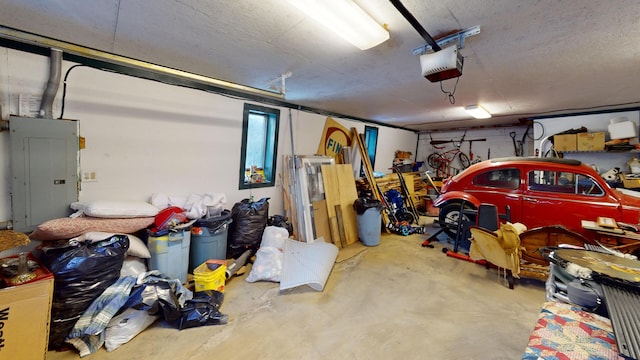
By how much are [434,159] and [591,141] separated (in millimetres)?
3671

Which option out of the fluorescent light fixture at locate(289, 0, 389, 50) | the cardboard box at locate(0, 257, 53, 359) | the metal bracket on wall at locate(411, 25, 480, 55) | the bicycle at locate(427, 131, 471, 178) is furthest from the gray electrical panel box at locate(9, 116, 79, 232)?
the bicycle at locate(427, 131, 471, 178)

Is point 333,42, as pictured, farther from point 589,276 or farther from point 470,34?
point 589,276

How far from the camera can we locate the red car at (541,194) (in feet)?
10.3

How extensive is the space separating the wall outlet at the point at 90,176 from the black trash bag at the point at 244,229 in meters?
1.46

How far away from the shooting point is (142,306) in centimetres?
197

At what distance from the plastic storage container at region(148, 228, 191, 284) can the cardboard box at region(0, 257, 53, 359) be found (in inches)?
32.6

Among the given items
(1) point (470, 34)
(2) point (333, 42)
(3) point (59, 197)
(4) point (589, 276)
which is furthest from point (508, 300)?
(3) point (59, 197)

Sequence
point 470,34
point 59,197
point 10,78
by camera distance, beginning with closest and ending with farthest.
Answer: point 470,34 → point 10,78 → point 59,197

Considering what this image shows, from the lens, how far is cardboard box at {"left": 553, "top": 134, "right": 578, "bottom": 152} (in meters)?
5.01

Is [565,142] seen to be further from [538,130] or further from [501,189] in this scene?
[501,189]

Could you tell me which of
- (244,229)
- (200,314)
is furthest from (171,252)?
(244,229)

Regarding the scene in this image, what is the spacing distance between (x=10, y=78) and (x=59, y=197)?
3.34ft

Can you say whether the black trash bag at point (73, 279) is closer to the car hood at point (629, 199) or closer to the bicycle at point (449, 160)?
the car hood at point (629, 199)

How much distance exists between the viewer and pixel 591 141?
4.79 m
